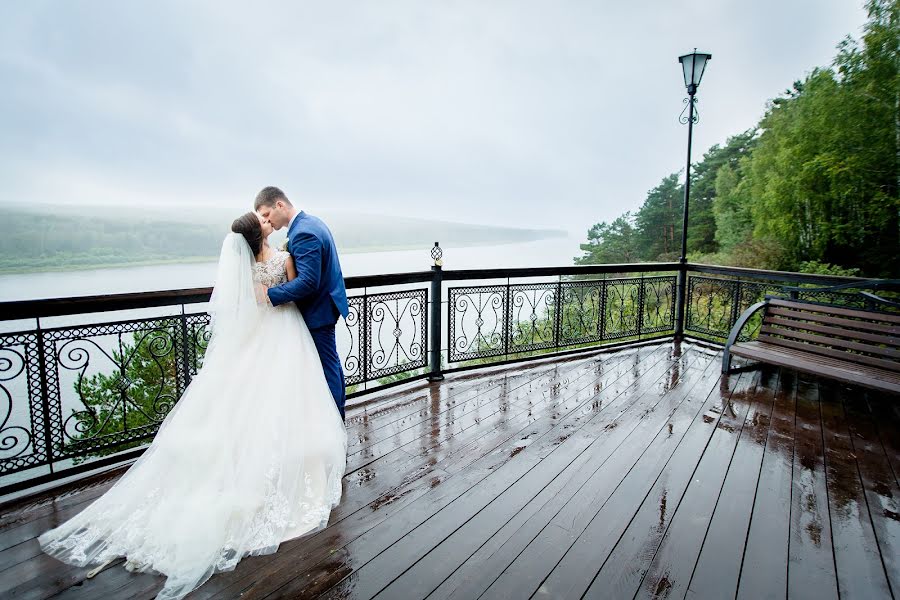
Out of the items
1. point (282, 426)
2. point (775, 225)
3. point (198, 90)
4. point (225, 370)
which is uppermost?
point (198, 90)

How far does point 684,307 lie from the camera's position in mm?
5746

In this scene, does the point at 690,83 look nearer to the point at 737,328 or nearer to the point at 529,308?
the point at 737,328

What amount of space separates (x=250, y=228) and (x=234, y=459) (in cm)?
111

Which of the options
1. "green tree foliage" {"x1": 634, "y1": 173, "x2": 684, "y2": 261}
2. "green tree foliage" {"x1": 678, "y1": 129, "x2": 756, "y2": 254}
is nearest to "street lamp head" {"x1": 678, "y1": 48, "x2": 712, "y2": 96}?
"green tree foliage" {"x1": 634, "y1": 173, "x2": 684, "y2": 261}

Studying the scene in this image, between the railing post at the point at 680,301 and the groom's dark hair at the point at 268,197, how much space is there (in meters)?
5.07

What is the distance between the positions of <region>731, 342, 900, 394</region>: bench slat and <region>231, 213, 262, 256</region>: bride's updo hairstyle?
4125 mm

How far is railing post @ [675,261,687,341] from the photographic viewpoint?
5.65m

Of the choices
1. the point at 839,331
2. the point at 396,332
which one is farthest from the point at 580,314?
the point at 396,332

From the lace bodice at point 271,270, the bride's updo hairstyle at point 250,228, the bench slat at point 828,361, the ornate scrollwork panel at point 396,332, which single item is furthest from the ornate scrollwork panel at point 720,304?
the bride's updo hairstyle at point 250,228

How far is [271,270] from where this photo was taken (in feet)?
7.36

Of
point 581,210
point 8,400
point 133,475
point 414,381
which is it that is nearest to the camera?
point 133,475

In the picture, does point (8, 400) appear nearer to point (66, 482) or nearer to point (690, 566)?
point (66, 482)

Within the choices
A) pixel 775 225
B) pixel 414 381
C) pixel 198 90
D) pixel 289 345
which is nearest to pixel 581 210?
pixel 775 225

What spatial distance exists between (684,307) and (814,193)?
11.5 metres
